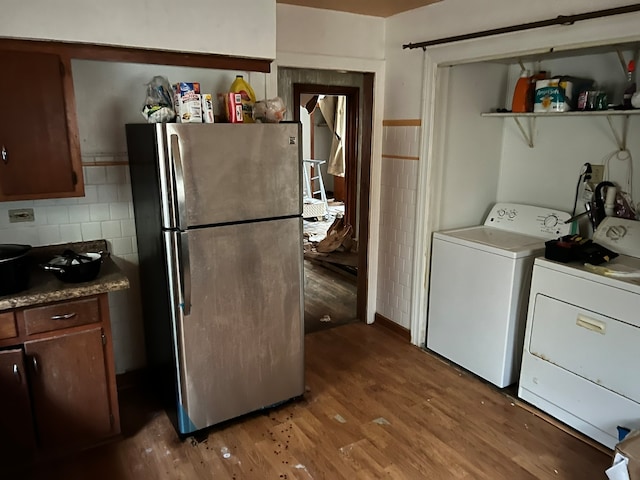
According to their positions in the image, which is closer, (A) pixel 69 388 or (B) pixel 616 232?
(A) pixel 69 388

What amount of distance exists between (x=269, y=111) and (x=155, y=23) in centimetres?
67

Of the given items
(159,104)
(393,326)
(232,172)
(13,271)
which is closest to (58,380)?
(13,271)

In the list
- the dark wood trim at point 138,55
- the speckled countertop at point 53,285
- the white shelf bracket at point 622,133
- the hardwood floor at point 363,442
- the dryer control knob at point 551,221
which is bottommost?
the hardwood floor at point 363,442

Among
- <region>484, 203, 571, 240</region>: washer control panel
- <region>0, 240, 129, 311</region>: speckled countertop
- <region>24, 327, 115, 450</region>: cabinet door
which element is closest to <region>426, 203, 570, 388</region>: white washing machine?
<region>484, 203, 571, 240</region>: washer control panel

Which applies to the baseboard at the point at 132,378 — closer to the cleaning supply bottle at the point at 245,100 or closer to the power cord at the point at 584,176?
the cleaning supply bottle at the point at 245,100

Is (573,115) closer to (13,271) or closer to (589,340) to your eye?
(589,340)

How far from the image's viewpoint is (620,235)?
8.80ft

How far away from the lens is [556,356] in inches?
101

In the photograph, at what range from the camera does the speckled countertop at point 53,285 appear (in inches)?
79.2

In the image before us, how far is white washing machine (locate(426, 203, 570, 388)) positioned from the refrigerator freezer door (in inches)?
47.9

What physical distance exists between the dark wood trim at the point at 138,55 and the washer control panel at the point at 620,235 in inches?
83.6

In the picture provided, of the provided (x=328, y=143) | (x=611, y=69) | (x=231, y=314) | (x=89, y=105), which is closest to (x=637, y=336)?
(x=611, y=69)

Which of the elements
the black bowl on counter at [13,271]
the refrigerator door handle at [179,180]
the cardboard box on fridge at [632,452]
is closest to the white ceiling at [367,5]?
the refrigerator door handle at [179,180]

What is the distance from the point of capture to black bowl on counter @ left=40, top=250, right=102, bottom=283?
216cm
